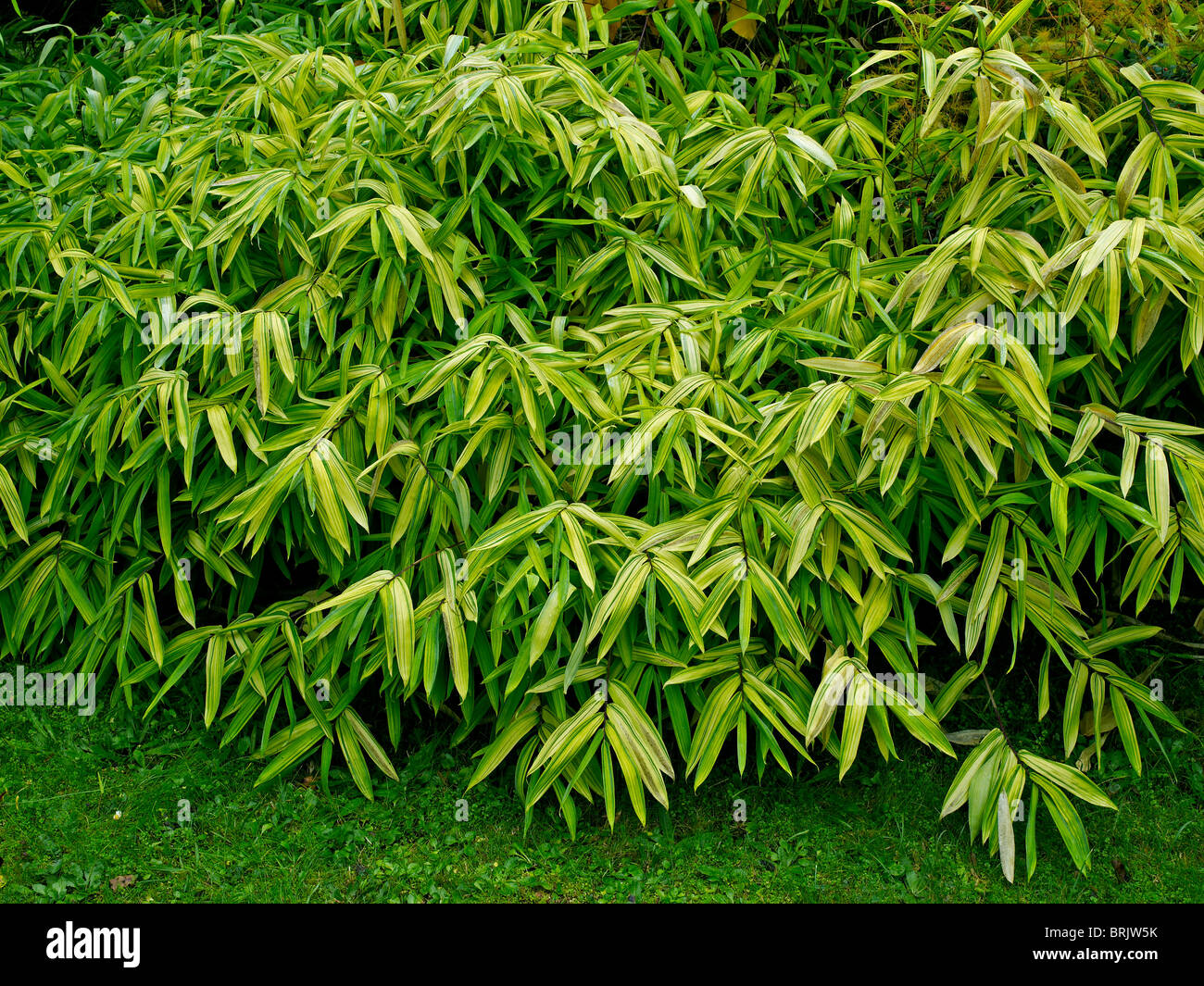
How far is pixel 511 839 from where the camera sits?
1.81 metres

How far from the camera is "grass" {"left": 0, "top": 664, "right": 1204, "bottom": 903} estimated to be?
5.62 feet

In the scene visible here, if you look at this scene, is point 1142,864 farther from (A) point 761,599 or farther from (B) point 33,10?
(B) point 33,10

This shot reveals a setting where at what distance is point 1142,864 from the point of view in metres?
1.75
